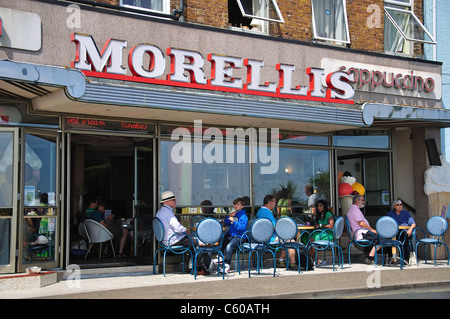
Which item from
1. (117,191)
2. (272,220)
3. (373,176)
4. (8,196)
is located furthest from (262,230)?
(117,191)

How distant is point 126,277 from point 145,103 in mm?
3090

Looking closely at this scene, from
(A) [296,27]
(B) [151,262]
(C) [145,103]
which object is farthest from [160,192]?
(A) [296,27]

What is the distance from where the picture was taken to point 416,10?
51.8 feet

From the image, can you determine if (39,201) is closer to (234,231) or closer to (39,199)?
(39,199)

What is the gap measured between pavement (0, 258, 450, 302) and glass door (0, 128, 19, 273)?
97 centimetres

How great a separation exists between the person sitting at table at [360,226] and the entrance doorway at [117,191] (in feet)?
13.5

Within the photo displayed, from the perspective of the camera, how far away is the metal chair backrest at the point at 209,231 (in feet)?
34.1

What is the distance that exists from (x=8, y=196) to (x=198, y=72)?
397cm

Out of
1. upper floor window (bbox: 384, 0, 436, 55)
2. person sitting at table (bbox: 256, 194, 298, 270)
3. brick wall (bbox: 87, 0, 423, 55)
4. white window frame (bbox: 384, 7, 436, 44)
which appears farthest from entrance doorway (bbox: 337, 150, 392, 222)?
person sitting at table (bbox: 256, 194, 298, 270)

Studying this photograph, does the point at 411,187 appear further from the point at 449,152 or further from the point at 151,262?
the point at 151,262

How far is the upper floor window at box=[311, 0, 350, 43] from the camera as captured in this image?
47.1 ft

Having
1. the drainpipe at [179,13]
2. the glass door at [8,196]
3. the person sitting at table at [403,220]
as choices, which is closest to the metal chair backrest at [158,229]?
the glass door at [8,196]

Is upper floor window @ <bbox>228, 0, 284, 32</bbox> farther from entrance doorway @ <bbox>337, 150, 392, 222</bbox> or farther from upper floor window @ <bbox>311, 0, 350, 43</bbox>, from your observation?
entrance doorway @ <bbox>337, 150, 392, 222</bbox>

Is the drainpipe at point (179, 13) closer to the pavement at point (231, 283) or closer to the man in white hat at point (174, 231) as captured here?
the man in white hat at point (174, 231)
